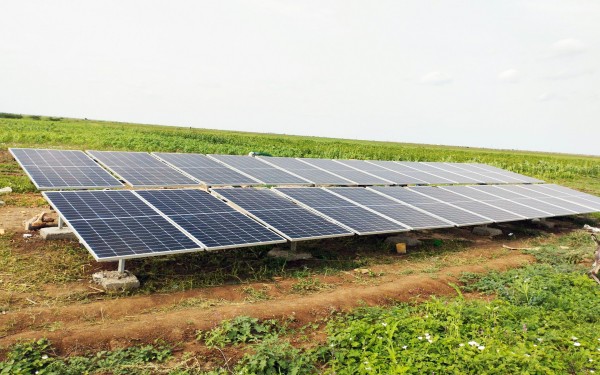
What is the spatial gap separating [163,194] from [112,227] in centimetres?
258

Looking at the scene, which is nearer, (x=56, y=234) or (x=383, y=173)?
(x=56, y=234)

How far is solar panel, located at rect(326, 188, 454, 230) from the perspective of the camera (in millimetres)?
12281

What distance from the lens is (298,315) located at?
7.68 m

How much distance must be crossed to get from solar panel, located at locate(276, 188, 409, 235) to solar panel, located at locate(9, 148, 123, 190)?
16.0 feet

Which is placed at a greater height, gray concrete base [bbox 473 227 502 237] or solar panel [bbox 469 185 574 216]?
solar panel [bbox 469 185 574 216]

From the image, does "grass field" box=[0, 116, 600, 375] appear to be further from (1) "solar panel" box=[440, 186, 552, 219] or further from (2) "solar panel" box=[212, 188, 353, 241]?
(1) "solar panel" box=[440, 186, 552, 219]

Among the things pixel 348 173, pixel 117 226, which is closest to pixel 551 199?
pixel 348 173

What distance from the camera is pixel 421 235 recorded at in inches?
587

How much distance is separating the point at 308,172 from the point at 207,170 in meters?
3.71

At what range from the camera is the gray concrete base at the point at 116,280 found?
26.8 ft

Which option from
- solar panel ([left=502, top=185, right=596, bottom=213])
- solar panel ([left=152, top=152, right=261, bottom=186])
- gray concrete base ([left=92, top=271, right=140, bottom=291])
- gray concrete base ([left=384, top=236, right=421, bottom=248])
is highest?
solar panel ([left=152, top=152, right=261, bottom=186])

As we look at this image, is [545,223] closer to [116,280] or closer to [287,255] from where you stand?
[287,255]

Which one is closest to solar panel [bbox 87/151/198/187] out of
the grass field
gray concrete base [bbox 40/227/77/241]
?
gray concrete base [bbox 40/227/77/241]

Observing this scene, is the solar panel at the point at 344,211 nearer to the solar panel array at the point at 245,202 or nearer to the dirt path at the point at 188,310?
the solar panel array at the point at 245,202
